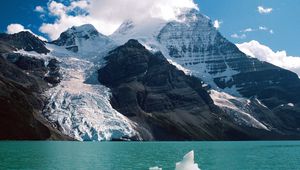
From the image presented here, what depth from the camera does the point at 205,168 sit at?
3329 inches

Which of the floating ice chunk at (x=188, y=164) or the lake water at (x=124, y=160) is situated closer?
the floating ice chunk at (x=188, y=164)

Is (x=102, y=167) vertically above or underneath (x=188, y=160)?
underneath

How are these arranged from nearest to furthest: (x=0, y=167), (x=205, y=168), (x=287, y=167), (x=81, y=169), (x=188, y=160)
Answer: (x=188, y=160) < (x=0, y=167) < (x=81, y=169) < (x=205, y=168) < (x=287, y=167)

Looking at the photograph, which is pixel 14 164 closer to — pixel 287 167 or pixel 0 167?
pixel 0 167

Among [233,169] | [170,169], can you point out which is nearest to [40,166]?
[170,169]

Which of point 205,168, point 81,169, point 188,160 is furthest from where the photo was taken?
point 205,168

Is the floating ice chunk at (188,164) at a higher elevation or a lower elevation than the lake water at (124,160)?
higher

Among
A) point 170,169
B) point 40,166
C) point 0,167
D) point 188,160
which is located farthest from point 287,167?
point 188,160

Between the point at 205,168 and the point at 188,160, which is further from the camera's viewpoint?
the point at 205,168

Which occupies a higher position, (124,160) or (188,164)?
(188,164)

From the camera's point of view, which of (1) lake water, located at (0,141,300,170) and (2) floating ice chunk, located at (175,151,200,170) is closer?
(2) floating ice chunk, located at (175,151,200,170)

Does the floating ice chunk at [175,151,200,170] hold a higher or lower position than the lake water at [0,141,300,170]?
higher

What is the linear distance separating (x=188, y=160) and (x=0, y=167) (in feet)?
193

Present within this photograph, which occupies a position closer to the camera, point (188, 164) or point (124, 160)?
point (188, 164)
